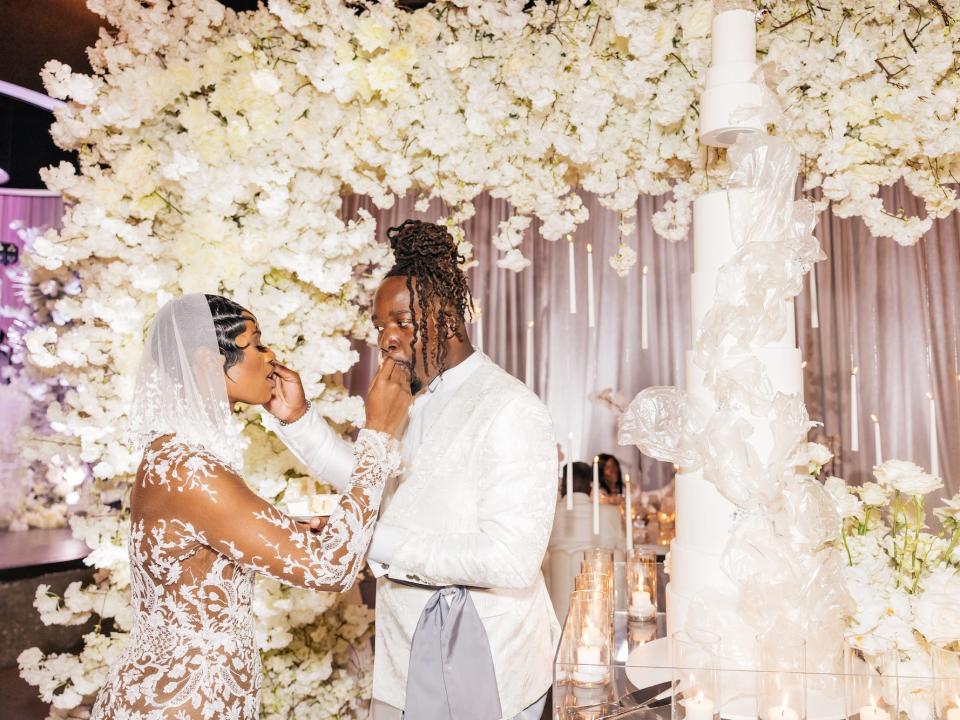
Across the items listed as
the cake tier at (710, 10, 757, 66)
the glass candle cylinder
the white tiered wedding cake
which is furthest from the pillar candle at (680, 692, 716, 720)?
the cake tier at (710, 10, 757, 66)

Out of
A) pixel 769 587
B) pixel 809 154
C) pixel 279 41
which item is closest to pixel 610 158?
pixel 809 154

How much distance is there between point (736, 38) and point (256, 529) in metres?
1.42

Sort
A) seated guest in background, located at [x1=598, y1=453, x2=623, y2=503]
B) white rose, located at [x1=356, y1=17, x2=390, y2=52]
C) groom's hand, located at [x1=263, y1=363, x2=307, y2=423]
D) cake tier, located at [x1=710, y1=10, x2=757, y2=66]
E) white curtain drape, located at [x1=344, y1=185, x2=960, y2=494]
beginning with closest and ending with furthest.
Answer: cake tier, located at [x1=710, y1=10, x2=757, y2=66] < groom's hand, located at [x1=263, y1=363, x2=307, y2=423] < white rose, located at [x1=356, y1=17, x2=390, y2=52] < seated guest in background, located at [x1=598, y1=453, x2=623, y2=503] < white curtain drape, located at [x1=344, y1=185, x2=960, y2=494]

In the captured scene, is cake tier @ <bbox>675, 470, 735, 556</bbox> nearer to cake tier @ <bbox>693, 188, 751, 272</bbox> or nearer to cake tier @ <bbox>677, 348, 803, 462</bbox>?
cake tier @ <bbox>677, 348, 803, 462</bbox>

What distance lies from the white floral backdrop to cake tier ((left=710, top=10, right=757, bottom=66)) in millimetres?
353

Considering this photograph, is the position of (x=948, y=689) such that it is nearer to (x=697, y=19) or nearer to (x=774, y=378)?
(x=774, y=378)

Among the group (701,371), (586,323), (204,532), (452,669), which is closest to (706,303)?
(701,371)

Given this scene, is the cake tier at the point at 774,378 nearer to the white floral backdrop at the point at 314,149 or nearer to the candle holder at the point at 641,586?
the candle holder at the point at 641,586

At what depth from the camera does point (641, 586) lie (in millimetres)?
1947

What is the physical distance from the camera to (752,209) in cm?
158

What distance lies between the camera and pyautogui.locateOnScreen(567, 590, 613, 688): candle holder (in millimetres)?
1291

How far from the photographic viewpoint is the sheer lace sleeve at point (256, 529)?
4.75ft

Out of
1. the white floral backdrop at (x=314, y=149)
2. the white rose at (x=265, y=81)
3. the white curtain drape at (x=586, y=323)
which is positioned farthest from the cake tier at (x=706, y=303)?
the white curtain drape at (x=586, y=323)

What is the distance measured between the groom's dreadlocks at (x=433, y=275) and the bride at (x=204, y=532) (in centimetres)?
31
